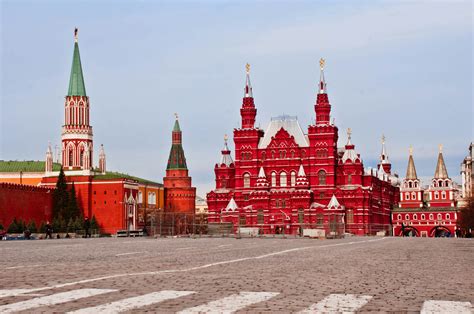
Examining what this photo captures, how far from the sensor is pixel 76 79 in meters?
117

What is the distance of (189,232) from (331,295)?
2466 inches

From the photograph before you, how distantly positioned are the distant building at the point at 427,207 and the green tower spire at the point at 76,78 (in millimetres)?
58372

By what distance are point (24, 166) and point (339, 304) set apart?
120 m

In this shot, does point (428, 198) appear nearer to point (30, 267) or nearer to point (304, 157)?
point (304, 157)

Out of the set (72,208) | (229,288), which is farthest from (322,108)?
(229,288)

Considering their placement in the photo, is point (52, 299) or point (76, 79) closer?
point (52, 299)

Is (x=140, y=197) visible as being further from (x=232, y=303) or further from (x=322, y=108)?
(x=232, y=303)

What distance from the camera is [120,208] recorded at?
110062 millimetres

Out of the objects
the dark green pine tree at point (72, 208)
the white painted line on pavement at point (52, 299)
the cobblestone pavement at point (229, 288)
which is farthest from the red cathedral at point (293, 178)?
the white painted line on pavement at point (52, 299)

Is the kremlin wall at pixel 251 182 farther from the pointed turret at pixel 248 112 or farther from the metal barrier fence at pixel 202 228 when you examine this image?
the metal barrier fence at pixel 202 228

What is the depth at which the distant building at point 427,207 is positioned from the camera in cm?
14025

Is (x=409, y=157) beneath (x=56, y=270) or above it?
above

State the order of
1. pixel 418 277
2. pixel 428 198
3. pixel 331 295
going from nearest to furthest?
pixel 331 295 → pixel 418 277 → pixel 428 198

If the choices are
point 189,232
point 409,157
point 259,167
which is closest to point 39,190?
point 259,167
